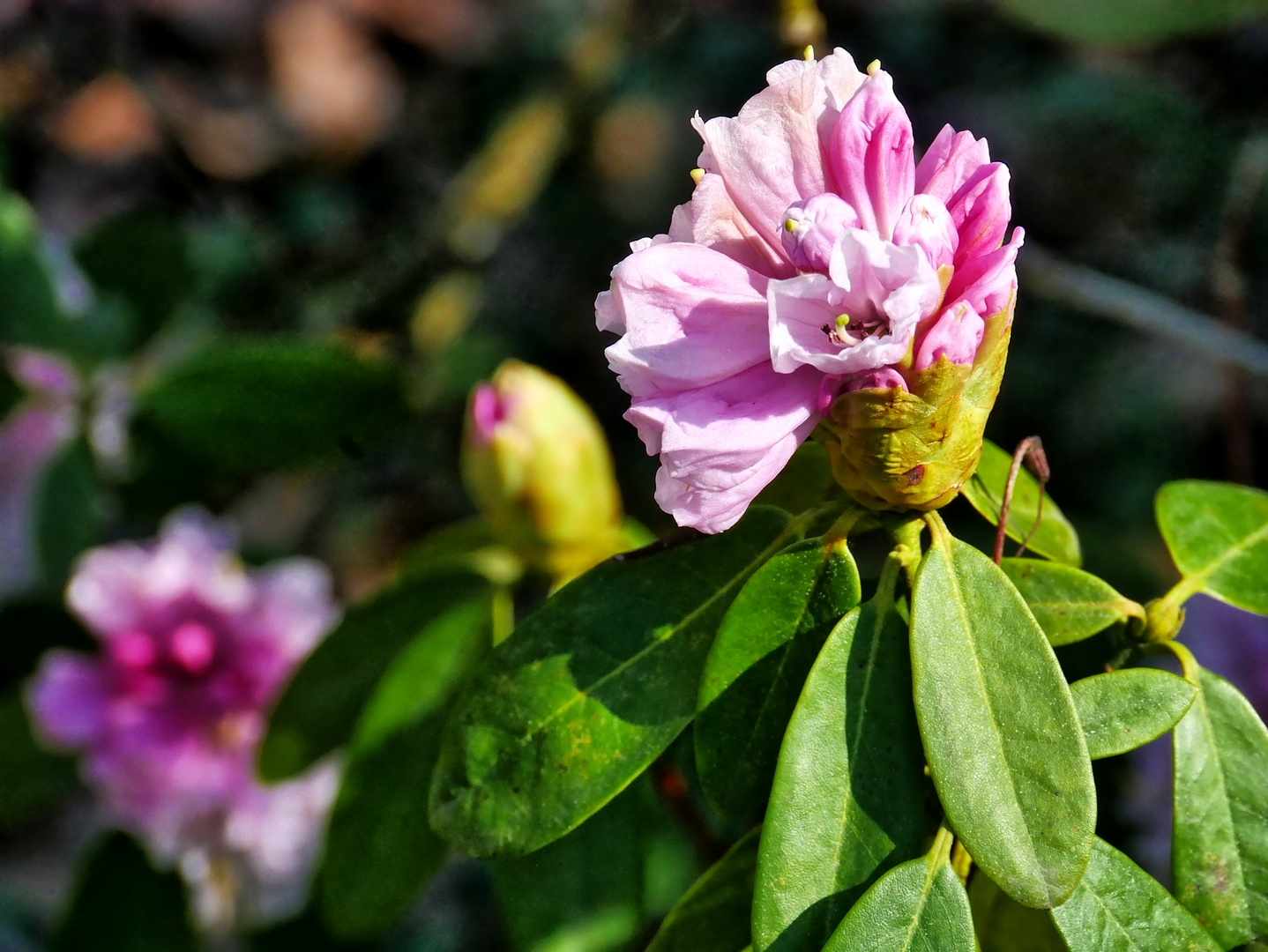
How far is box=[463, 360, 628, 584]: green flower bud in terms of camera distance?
97cm

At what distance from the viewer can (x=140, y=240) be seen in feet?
4.82

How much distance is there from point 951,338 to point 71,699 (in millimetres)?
1034

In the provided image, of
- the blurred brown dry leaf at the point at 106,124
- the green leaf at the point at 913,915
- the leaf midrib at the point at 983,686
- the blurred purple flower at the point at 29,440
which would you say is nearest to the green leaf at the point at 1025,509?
the leaf midrib at the point at 983,686

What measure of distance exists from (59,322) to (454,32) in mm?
1425

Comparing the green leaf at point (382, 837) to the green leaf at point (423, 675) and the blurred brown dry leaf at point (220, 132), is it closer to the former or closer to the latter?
the green leaf at point (423, 675)

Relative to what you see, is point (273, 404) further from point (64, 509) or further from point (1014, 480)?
point (1014, 480)

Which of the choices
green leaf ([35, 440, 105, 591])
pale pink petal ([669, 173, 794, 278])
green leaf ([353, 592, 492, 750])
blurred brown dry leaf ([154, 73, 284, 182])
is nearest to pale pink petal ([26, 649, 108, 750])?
green leaf ([35, 440, 105, 591])

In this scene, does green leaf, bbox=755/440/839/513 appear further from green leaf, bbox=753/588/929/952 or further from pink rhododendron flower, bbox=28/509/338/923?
pink rhododendron flower, bbox=28/509/338/923

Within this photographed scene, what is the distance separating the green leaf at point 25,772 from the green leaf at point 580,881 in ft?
2.29

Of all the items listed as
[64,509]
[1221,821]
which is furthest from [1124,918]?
[64,509]

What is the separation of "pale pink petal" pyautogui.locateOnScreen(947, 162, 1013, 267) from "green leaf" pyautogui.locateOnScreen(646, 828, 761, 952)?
1.18 feet

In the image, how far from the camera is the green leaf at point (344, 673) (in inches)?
42.2

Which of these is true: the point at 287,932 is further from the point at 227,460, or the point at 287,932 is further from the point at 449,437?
the point at 449,437

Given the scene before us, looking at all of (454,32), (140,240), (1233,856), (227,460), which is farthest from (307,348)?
(454,32)
